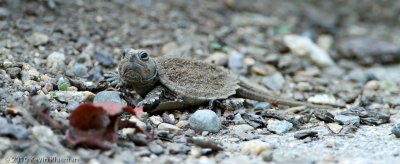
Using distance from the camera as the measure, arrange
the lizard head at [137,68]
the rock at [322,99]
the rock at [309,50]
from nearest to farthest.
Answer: the lizard head at [137,68] < the rock at [322,99] < the rock at [309,50]

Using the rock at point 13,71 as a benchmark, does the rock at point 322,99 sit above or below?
above

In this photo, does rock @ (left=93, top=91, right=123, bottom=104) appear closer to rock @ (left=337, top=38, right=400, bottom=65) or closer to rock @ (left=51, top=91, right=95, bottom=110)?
rock @ (left=51, top=91, right=95, bottom=110)

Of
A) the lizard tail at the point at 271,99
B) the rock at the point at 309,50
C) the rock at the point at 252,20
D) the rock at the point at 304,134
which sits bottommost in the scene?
the lizard tail at the point at 271,99

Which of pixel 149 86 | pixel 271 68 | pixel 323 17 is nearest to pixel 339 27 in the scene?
pixel 323 17

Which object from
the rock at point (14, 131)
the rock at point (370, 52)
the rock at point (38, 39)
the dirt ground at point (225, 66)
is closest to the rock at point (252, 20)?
the dirt ground at point (225, 66)

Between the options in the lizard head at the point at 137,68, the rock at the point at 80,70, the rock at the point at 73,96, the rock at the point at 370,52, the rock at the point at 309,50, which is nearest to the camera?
the rock at the point at 73,96

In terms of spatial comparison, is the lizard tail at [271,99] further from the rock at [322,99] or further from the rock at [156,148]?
the rock at [156,148]

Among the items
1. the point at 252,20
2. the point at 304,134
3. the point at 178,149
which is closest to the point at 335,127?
the point at 304,134

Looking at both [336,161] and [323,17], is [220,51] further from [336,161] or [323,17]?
[336,161]
